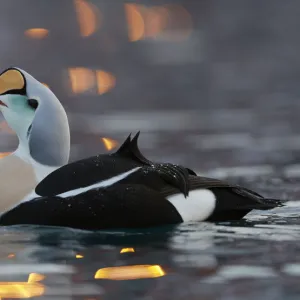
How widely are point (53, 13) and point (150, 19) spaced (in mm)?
1848

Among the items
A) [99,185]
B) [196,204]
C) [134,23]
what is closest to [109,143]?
[196,204]

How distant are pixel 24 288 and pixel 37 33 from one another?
14.1m

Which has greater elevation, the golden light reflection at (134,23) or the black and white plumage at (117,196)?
the golden light reflection at (134,23)

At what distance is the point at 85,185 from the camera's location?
7273mm

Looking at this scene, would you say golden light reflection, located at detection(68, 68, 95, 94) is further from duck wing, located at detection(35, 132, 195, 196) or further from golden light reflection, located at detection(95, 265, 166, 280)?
golden light reflection, located at detection(95, 265, 166, 280)

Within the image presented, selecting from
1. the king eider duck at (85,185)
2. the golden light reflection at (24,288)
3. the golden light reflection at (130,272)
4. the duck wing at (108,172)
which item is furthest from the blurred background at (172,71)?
the golden light reflection at (24,288)

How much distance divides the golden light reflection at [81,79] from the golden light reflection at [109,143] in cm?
447

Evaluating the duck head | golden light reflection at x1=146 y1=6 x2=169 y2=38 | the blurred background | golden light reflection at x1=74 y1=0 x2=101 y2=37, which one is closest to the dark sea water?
the duck head

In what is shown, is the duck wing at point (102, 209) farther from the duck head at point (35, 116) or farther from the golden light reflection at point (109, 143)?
the golden light reflection at point (109, 143)

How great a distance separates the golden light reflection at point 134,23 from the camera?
20.5m

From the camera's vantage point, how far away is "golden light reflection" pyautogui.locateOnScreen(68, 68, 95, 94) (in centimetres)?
1648

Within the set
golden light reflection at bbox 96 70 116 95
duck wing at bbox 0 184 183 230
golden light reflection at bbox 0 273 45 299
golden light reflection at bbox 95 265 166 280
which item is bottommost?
golden light reflection at bbox 0 273 45 299

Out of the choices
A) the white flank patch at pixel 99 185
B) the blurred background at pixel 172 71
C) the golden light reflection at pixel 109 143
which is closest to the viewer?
the white flank patch at pixel 99 185

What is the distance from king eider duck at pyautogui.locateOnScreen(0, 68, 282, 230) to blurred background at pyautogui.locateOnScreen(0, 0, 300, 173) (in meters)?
2.41
